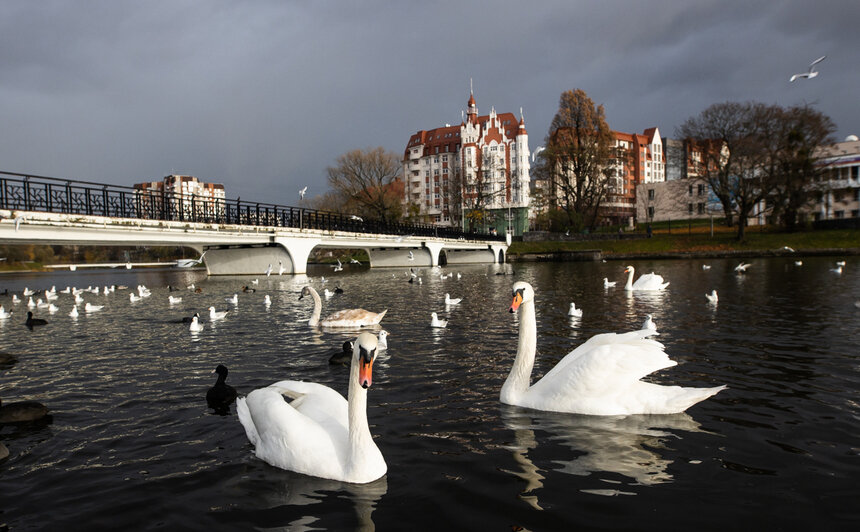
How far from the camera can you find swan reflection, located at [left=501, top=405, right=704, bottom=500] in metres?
4.65

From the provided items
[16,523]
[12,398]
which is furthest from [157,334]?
[16,523]

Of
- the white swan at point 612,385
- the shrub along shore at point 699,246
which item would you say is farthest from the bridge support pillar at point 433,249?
the white swan at point 612,385

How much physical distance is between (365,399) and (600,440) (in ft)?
8.55

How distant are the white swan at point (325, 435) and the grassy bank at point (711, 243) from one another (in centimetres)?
5593

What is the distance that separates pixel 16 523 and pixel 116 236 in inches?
→ 1086

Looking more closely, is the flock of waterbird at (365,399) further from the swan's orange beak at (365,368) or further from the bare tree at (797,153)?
the bare tree at (797,153)

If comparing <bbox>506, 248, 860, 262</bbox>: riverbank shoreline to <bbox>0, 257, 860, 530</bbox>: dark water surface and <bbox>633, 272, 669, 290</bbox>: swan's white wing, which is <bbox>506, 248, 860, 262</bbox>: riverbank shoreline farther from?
<bbox>0, 257, 860, 530</bbox>: dark water surface

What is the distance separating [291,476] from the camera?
4.71 m

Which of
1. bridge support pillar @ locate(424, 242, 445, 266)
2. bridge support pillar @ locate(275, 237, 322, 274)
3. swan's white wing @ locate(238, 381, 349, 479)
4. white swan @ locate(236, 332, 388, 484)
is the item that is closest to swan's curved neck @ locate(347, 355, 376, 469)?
white swan @ locate(236, 332, 388, 484)

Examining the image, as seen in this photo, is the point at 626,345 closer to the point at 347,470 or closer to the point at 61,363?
the point at 347,470

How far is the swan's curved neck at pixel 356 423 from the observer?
4301mm

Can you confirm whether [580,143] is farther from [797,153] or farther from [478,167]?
[478,167]

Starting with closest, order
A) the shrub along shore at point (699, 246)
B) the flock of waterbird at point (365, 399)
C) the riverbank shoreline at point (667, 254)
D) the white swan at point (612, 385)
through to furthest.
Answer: the flock of waterbird at point (365, 399) → the white swan at point (612, 385) → the riverbank shoreline at point (667, 254) → the shrub along shore at point (699, 246)

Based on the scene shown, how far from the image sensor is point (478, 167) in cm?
9875
